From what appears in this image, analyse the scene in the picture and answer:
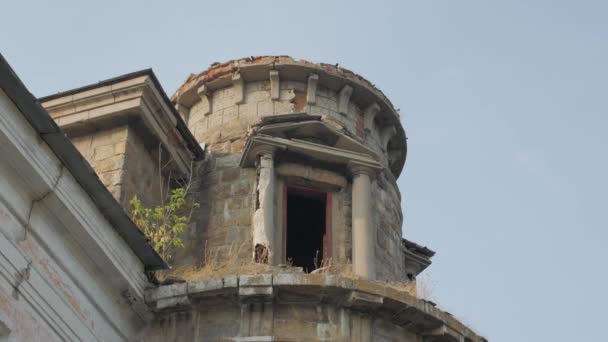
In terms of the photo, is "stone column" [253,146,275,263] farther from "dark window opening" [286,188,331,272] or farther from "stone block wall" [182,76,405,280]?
"dark window opening" [286,188,331,272]

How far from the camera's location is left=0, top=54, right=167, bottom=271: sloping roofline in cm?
1129

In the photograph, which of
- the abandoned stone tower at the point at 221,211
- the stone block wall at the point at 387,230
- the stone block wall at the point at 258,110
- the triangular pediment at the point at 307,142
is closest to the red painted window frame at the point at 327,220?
the abandoned stone tower at the point at 221,211

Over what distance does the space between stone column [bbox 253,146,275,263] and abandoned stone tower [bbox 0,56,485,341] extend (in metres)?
0.02

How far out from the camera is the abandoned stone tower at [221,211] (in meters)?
12.1

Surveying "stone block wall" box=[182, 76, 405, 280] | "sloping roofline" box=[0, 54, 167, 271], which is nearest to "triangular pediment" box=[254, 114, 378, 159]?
"stone block wall" box=[182, 76, 405, 280]

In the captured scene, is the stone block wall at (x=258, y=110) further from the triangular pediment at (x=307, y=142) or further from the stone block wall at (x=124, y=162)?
the stone block wall at (x=124, y=162)

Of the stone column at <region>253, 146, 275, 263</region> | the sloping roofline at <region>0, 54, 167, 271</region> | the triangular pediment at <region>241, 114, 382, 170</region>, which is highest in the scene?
the triangular pediment at <region>241, 114, 382, 170</region>

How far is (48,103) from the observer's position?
16172mm

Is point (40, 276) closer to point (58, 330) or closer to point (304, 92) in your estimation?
point (58, 330)

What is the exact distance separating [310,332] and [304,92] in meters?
5.55

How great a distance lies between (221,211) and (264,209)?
0.83 meters

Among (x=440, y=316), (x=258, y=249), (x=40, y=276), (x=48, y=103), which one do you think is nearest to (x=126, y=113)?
(x=48, y=103)

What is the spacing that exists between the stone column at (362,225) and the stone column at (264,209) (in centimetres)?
123

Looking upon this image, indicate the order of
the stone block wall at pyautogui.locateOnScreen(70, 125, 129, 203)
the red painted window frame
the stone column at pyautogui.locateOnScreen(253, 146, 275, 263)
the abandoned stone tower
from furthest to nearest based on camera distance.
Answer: the red painted window frame, the stone column at pyautogui.locateOnScreen(253, 146, 275, 263), the stone block wall at pyautogui.locateOnScreen(70, 125, 129, 203), the abandoned stone tower
